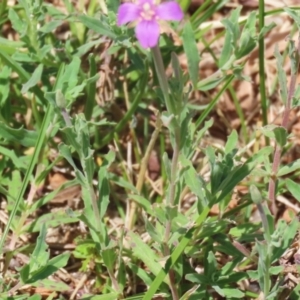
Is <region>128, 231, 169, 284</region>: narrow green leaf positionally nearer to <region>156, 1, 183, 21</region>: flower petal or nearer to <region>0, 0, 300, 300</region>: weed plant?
<region>0, 0, 300, 300</region>: weed plant

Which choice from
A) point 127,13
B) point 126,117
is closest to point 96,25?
point 126,117

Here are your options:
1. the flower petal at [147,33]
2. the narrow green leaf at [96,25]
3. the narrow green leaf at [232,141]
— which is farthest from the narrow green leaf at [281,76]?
the flower petal at [147,33]

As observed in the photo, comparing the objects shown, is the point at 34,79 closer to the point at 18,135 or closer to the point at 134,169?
the point at 18,135

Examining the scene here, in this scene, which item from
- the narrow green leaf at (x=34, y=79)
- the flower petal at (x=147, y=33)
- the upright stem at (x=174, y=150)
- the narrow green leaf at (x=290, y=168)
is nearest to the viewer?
the flower petal at (x=147, y=33)

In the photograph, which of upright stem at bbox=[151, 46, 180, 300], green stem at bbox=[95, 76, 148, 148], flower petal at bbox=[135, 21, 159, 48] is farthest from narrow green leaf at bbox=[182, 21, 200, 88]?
green stem at bbox=[95, 76, 148, 148]

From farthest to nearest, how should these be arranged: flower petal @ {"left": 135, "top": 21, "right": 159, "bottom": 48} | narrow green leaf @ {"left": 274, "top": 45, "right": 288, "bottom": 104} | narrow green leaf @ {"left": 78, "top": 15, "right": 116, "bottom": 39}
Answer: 1. narrow green leaf @ {"left": 78, "top": 15, "right": 116, "bottom": 39}
2. narrow green leaf @ {"left": 274, "top": 45, "right": 288, "bottom": 104}
3. flower petal @ {"left": 135, "top": 21, "right": 159, "bottom": 48}

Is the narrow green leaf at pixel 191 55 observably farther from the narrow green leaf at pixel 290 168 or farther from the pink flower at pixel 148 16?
the narrow green leaf at pixel 290 168
